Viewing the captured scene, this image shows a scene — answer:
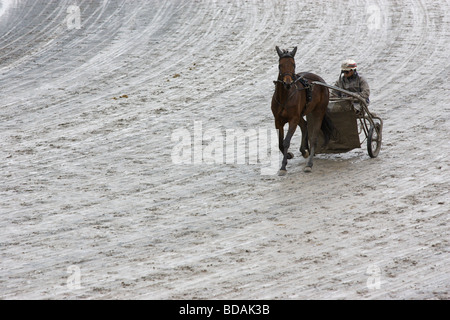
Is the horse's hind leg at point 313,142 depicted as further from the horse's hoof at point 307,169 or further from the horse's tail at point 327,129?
the horse's tail at point 327,129

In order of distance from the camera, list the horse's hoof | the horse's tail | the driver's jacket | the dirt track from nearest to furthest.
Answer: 1. the dirt track
2. the horse's hoof
3. the horse's tail
4. the driver's jacket

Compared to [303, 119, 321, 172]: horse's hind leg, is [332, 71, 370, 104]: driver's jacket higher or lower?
higher

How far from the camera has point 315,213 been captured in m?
8.22

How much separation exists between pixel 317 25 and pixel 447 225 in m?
12.0

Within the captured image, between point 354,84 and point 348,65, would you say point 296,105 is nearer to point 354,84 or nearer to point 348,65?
point 348,65

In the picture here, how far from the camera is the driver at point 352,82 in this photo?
33.9 feet

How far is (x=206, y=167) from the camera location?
10266 millimetres

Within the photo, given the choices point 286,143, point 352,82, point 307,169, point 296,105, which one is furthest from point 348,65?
point 307,169

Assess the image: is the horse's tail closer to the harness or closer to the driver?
the driver

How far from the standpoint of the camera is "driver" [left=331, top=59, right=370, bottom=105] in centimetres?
1035

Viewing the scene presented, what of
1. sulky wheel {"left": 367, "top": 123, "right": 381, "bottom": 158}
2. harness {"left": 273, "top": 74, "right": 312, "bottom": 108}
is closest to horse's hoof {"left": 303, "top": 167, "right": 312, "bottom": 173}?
harness {"left": 273, "top": 74, "right": 312, "bottom": 108}

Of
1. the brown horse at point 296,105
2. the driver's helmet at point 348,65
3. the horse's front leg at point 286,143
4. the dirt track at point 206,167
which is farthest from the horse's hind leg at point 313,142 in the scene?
the driver's helmet at point 348,65

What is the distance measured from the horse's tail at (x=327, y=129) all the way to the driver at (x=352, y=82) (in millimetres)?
534

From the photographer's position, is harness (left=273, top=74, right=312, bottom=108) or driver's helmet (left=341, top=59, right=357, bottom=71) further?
driver's helmet (left=341, top=59, right=357, bottom=71)
